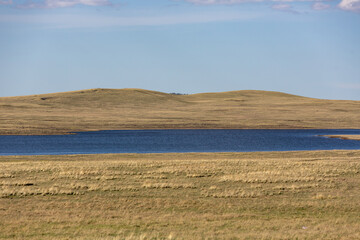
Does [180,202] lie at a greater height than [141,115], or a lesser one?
greater

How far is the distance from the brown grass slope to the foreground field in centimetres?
6034

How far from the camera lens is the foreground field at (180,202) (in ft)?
50.0

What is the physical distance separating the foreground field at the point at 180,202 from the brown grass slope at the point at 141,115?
60.3 metres

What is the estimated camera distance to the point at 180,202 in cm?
2000

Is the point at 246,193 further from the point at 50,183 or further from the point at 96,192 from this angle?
the point at 50,183

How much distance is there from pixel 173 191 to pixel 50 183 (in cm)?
626

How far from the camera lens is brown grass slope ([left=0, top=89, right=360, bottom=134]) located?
4023 inches

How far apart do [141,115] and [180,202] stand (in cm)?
10768

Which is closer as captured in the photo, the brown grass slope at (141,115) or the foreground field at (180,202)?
the foreground field at (180,202)

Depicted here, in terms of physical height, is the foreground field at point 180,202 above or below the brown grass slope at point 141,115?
above

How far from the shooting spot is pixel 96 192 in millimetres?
22672

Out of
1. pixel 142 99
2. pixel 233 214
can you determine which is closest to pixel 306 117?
pixel 142 99

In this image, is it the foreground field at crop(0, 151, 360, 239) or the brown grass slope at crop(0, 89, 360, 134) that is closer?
the foreground field at crop(0, 151, 360, 239)

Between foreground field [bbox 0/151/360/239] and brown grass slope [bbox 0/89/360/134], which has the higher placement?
foreground field [bbox 0/151/360/239]
